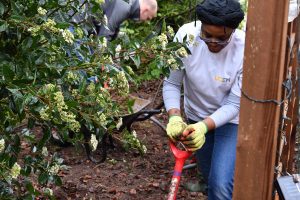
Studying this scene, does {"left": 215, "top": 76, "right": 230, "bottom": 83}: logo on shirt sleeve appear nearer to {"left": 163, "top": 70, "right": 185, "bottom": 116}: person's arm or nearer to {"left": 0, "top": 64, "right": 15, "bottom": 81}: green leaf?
{"left": 163, "top": 70, "right": 185, "bottom": 116}: person's arm

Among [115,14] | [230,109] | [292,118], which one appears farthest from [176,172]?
[115,14]

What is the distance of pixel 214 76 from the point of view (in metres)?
3.33

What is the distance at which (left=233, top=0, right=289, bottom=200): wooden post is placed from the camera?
185 centimetres

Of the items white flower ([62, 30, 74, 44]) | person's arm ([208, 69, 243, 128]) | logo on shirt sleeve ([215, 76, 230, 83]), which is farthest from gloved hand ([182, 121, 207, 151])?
white flower ([62, 30, 74, 44])

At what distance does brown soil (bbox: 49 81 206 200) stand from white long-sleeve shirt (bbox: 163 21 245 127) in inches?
52.4

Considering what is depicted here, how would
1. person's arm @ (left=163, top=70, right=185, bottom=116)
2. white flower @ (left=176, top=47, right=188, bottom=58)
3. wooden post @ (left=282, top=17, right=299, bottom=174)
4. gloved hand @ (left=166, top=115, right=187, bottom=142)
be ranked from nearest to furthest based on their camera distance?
white flower @ (left=176, top=47, right=188, bottom=58)
wooden post @ (left=282, top=17, right=299, bottom=174)
gloved hand @ (left=166, top=115, right=187, bottom=142)
person's arm @ (left=163, top=70, right=185, bottom=116)

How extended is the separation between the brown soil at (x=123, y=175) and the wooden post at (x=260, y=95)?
2.57m

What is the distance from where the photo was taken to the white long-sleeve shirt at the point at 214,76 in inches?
128

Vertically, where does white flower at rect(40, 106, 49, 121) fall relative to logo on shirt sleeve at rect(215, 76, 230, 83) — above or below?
above

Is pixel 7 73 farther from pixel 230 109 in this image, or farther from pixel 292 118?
pixel 230 109

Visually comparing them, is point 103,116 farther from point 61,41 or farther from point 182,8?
point 182,8

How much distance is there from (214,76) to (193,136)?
1.35 ft

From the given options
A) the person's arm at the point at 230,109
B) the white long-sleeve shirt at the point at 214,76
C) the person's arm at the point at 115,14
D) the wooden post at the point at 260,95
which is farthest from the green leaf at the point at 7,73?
the person's arm at the point at 115,14

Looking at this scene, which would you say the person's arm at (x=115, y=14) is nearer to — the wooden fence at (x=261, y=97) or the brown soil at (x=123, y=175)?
the brown soil at (x=123, y=175)
